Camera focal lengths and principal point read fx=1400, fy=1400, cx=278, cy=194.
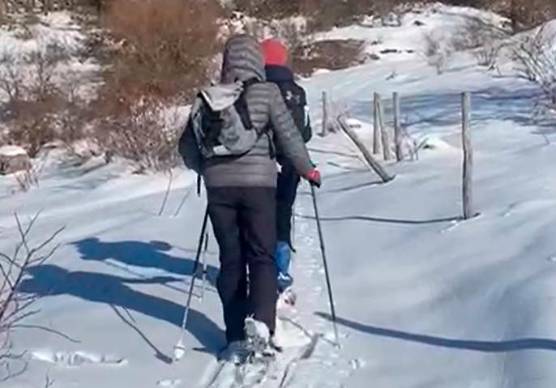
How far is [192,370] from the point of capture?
6.97 metres

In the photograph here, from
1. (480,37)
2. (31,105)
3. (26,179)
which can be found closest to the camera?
(26,179)

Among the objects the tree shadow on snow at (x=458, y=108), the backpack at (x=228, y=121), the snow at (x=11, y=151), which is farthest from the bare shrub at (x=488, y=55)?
the backpack at (x=228, y=121)

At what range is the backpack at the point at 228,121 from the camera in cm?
689

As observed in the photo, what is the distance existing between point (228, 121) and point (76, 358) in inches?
64.0

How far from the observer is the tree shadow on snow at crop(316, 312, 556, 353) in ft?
21.4

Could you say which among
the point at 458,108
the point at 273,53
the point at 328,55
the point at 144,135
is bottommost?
the point at 328,55

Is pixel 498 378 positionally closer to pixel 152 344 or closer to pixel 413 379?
pixel 413 379

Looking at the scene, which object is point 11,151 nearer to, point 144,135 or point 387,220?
point 144,135

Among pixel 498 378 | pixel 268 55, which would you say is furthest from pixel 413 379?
pixel 268 55

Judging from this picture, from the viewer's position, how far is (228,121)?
689cm

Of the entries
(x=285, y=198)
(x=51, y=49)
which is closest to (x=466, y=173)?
(x=285, y=198)

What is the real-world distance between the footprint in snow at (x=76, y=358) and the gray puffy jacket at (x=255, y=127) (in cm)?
113

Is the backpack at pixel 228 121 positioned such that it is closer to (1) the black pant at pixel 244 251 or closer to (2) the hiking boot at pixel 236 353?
(1) the black pant at pixel 244 251

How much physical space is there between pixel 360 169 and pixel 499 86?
8604 mm
